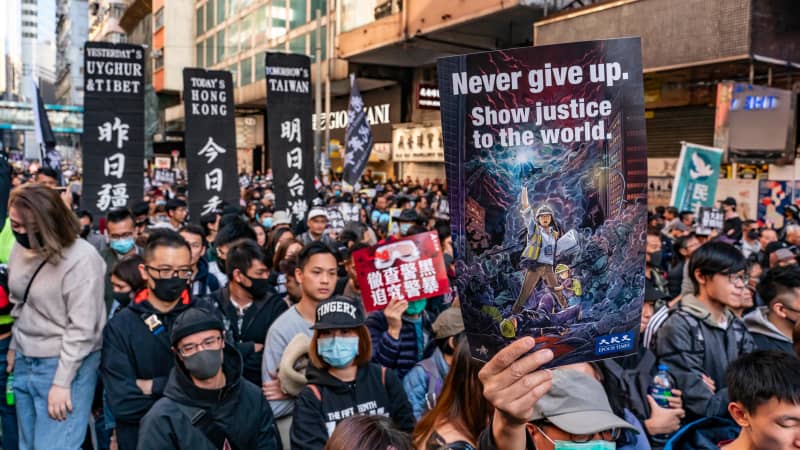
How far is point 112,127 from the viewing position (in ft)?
31.0

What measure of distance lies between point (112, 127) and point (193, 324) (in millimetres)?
7363

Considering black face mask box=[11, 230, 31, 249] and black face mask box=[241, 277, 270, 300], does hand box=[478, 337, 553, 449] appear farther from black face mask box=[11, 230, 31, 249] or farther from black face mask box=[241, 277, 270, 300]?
black face mask box=[241, 277, 270, 300]

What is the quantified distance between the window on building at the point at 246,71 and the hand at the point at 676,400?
119 ft

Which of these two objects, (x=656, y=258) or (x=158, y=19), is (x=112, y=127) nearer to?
(x=656, y=258)

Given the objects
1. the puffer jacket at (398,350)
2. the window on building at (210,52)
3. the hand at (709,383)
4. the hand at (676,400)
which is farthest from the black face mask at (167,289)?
the window on building at (210,52)

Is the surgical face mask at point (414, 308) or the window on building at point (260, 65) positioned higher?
the window on building at point (260, 65)

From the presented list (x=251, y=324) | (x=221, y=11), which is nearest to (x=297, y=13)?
(x=221, y=11)

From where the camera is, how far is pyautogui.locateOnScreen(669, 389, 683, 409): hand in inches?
139

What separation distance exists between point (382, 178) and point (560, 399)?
29.7m

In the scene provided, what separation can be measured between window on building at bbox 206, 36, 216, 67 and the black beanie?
43.8m

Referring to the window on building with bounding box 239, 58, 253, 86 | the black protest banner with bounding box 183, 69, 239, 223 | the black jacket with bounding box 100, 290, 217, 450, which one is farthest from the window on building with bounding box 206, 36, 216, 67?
the black jacket with bounding box 100, 290, 217, 450

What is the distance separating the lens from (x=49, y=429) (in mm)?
3742

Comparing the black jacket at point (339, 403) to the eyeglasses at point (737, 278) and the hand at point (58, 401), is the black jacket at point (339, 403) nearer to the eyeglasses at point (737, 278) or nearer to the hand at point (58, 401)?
the hand at point (58, 401)

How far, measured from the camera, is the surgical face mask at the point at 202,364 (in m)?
3.01
